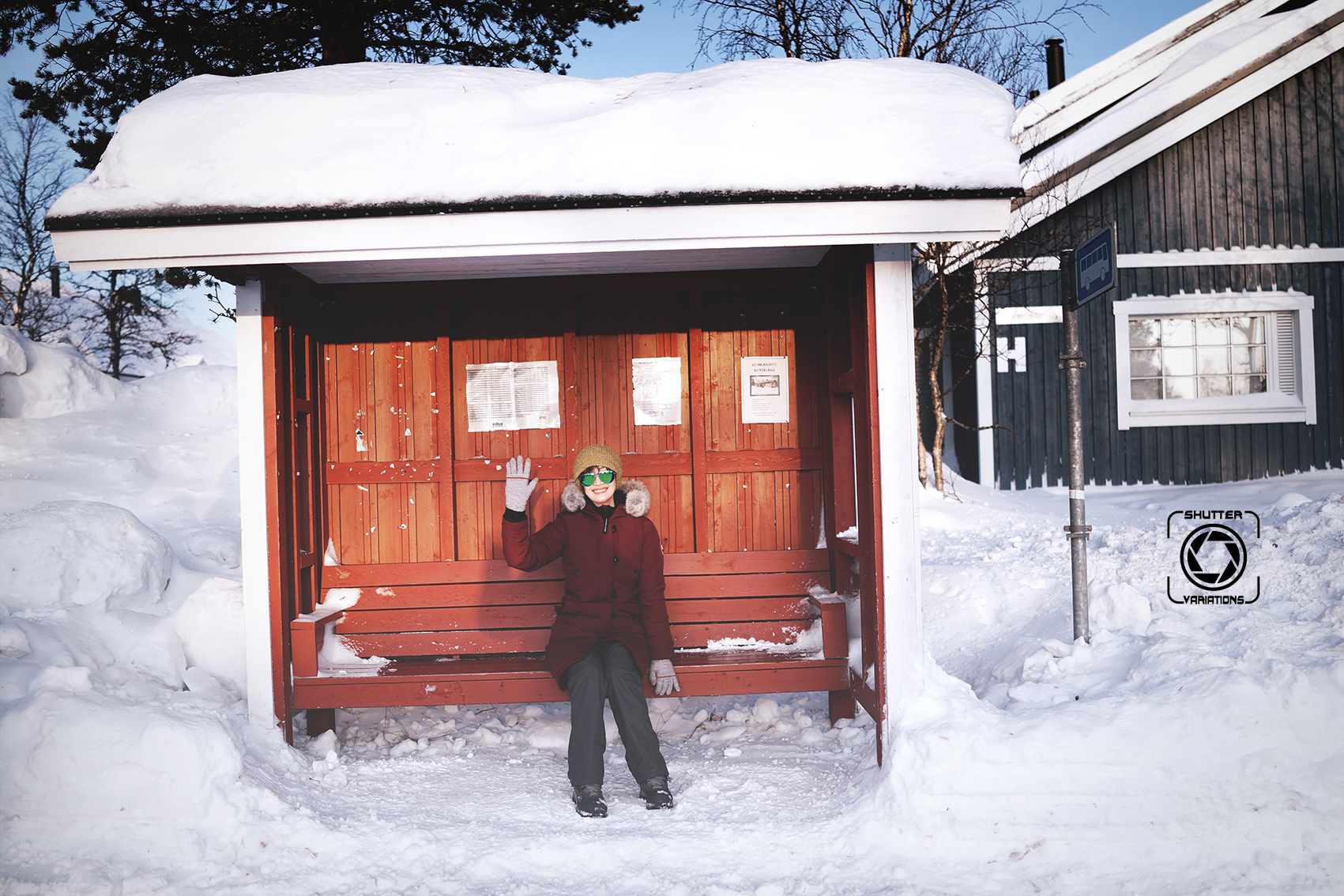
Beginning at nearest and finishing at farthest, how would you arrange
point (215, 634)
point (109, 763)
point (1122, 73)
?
point (109, 763) < point (215, 634) < point (1122, 73)

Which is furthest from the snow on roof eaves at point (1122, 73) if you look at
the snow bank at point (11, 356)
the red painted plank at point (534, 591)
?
the snow bank at point (11, 356)

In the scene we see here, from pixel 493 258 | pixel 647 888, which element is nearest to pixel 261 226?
pixel 493 258

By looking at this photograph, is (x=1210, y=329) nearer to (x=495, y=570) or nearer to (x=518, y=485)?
(x=495, y=570)

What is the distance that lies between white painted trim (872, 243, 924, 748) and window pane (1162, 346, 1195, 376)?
8.61m

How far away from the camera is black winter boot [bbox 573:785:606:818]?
385 cm

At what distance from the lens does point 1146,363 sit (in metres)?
10.9

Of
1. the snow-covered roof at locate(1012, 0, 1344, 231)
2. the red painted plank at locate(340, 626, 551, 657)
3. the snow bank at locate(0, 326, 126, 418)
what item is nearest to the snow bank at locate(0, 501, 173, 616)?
the red painted plank at locate(340, 626, 551, 657)

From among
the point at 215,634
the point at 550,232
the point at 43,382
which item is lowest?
the point at 215,634

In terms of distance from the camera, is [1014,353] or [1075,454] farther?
[1014,353]

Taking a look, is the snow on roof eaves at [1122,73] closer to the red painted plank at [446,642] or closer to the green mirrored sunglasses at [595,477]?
the green mirrored sunglasses at [595,477]

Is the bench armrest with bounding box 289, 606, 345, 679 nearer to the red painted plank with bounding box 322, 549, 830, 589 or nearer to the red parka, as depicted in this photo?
the red painted plank with bounding box 322, 549, 830, 589

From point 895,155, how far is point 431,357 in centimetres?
301

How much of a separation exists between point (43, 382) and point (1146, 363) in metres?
17.1

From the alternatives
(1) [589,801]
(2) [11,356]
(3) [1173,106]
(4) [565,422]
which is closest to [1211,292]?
(3) [1173,106]
